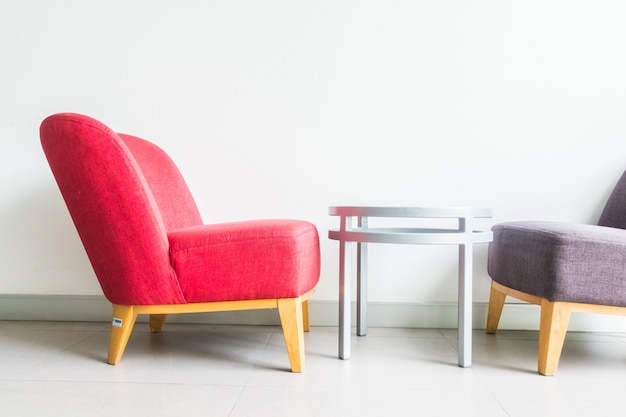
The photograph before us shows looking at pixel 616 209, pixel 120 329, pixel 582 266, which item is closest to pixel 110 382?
pixel 120 329

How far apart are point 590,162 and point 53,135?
2103mm

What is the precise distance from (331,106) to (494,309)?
1.13 m

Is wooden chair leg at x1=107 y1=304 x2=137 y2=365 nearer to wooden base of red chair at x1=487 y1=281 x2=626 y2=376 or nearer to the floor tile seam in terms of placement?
the floor tile seam

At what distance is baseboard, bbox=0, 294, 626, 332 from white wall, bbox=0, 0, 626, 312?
0.05m

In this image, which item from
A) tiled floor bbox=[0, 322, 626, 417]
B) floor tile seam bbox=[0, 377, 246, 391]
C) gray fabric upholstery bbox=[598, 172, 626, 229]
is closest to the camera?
tiled floor bbox=[0, 322, 626, 417]

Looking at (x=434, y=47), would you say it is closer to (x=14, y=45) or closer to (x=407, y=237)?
(x=407, y=237)

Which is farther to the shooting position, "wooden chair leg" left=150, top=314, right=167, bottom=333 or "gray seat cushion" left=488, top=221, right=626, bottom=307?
"wooden chair leg" left=150, top=314, right=167, bottom=333

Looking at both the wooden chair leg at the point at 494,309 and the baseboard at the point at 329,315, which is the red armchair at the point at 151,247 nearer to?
the baseboard at the point at 329,315

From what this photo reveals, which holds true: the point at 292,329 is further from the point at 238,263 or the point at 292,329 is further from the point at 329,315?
the point at 329,315

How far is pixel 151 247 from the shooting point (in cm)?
133

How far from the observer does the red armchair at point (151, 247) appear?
4.25 ft

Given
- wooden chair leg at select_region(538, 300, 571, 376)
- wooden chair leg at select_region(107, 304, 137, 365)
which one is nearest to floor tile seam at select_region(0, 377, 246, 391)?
wooden chair leg at select_region(107, 304, 137, 365)

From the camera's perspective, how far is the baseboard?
1984 mm

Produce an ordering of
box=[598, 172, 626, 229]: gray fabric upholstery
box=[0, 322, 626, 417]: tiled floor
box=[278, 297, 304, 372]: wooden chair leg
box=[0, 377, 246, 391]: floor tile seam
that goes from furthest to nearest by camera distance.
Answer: box=[598, 172, 626, 229]: gray fabric upholstery
box=[278, 297, 304, 372]: wooden chair leg
box=[0, 377, 246, 391]: floor tile seam
box=[0, 322, 626, 417]: tiled floor
